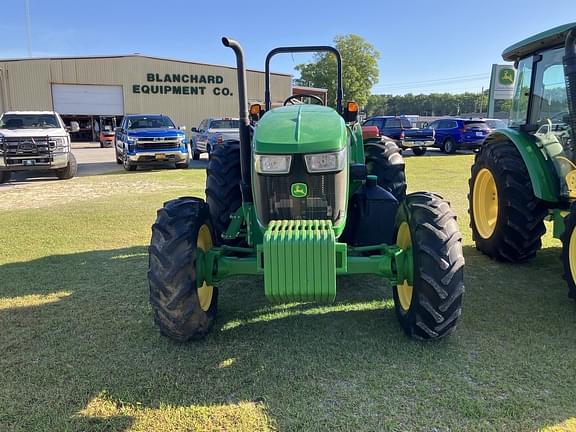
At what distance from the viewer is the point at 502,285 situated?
4.24m

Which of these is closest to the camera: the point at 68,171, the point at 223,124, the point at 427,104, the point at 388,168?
the point at 388,168

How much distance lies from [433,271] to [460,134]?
18.7m

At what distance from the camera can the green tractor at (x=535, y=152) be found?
417cm

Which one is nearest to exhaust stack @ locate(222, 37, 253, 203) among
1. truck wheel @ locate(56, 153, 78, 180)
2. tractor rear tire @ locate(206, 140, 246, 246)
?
tractor rear tire @ locate(206, 140, 246, 246)

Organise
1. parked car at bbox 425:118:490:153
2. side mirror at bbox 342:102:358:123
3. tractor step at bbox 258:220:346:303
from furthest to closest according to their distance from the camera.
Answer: parked car at bbox 425:118:490:153 → side mirror at bbox 342:102:358:123 → tractor step at bbox 258:220:346:303

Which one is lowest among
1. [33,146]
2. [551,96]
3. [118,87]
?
[33,146]

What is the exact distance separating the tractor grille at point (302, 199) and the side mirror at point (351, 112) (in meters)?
1.58

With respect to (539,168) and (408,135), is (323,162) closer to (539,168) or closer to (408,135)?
(539,168)

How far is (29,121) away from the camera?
12625 mm

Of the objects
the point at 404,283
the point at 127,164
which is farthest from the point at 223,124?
the point at 404,283

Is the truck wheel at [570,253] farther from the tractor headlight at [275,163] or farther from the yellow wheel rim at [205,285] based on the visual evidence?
the yellow wheel rim at [205,285]

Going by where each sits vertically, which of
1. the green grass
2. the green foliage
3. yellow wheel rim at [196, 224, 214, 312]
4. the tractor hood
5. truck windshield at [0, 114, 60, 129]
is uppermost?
the green foliage

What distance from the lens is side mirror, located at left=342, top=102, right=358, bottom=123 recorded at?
15.2 ft

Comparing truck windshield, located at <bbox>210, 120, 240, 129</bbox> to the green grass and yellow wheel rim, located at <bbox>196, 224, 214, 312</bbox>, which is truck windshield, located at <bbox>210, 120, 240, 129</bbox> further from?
yellow wheel rim, located at <bbox>196, 224, 214, 312</bbox>
